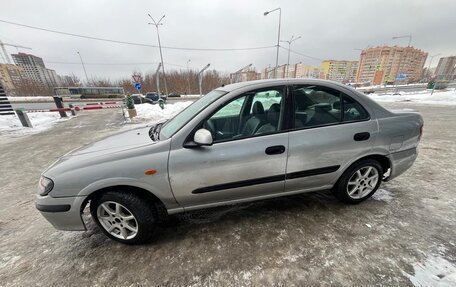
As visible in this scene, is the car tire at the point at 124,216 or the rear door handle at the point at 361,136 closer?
the car tire at the point at 124,216

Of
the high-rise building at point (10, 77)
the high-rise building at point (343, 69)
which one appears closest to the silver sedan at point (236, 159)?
the high-rise building at point (10, 77)

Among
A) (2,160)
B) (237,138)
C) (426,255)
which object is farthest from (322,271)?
(2,160)

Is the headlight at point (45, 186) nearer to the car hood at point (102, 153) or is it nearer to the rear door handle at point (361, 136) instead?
the car hood at point (102, 153)

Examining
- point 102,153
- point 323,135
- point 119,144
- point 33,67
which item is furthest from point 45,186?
point 33,67

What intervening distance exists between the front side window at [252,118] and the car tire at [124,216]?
1053mm

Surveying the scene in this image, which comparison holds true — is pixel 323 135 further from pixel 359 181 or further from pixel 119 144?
pixel 119 144

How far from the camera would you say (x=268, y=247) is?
2170mm

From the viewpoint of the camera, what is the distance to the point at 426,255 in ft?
6.51

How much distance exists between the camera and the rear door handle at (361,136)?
2.41 meters

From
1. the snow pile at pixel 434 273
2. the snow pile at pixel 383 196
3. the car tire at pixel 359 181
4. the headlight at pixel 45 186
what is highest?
the headlight at pixel 45 186

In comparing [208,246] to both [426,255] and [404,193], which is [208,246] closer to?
[426,255]

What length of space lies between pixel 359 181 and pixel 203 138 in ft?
7.14

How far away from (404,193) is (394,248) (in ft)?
4.57

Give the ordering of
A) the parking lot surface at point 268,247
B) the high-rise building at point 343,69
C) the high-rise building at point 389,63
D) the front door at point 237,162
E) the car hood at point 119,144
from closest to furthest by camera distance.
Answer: the parking lot surface at point 268,247
the front door at point 237,162
the car hood at point 119,144
the high-rise building at point 389,63
the high-rise building at point 343,69
